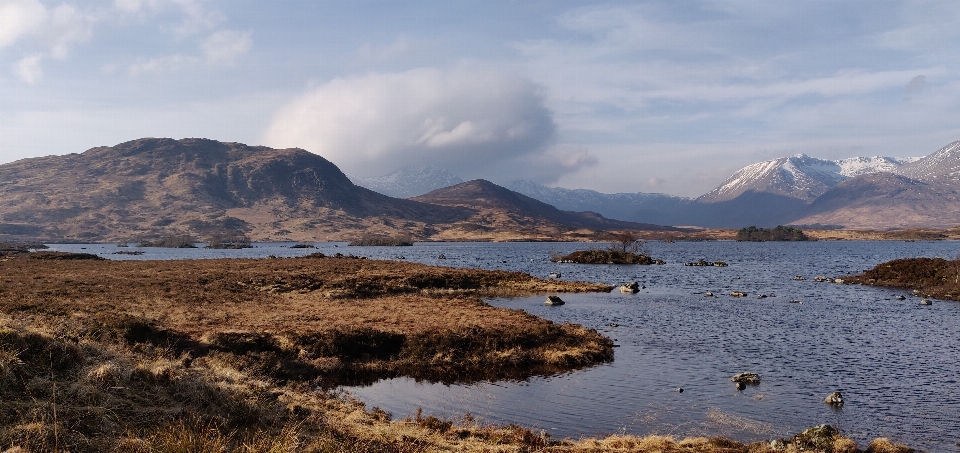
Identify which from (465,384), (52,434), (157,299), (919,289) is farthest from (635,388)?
(919,289)

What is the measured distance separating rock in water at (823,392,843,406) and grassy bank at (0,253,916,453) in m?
6.37

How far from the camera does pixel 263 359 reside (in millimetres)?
28344

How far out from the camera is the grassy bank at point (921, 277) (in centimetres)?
6894

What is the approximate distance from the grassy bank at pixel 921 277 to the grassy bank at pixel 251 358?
5244 cm

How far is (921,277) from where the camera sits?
80.1m

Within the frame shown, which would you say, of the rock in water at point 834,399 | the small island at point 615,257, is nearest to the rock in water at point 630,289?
the rock in water at point 834,399

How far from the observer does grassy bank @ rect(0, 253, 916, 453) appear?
14766mm

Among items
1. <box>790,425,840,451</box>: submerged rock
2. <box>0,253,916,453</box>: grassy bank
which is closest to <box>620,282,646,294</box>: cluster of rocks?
<box>0,253,916,453</box>: grassy bank

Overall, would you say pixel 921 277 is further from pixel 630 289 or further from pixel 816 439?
pixel 816 439

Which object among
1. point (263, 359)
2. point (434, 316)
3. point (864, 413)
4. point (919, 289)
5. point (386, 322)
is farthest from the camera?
point (919, 289)

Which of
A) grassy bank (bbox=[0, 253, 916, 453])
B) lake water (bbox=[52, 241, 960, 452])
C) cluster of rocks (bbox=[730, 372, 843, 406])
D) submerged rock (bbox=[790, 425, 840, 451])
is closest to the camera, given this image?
grassy bank (bbox=[0, 253, 916, 453])

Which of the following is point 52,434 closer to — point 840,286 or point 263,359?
point 263,359

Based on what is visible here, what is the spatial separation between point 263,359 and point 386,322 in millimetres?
12168

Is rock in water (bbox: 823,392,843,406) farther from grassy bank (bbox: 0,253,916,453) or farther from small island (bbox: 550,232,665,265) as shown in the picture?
small island (bbox: 550,232,665,265)
